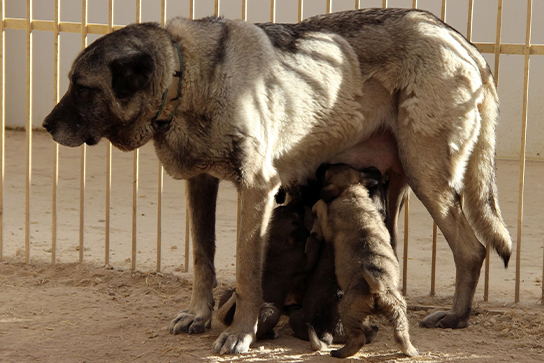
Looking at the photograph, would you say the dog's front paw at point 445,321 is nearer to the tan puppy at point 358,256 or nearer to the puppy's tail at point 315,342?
the tan puppy at point 358,256

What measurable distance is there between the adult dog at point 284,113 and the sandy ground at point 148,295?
11.7 inches

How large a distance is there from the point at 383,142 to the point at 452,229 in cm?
75

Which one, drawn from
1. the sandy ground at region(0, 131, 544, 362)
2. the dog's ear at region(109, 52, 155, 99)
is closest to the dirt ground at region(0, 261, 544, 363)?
the sandy ground at region(0, 131, 544, 362)

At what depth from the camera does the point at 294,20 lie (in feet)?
38.2

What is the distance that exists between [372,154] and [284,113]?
813mm

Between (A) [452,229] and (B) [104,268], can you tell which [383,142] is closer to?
(A) [452,229]

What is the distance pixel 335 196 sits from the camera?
14.4 feet

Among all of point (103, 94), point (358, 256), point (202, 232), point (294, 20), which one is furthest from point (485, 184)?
point (294, 20)

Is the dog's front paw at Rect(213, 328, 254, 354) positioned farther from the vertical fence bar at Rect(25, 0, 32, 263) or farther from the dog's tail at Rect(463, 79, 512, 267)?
the vertical fence bar at Rect(25, 0, 32, 263)

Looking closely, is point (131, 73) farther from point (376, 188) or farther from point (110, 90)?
point (376, 188)

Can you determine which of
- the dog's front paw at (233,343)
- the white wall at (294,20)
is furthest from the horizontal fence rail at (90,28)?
the white wall at (294,20)

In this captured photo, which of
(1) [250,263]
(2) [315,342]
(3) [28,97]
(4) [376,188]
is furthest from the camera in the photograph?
(3) [28,97]

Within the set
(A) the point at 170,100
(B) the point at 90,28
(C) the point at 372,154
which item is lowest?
(C) the point at 372,154

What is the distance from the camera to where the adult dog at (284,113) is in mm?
3959
